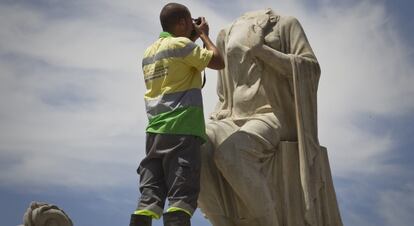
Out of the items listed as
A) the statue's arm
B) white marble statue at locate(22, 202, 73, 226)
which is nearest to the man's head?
the statue's arm

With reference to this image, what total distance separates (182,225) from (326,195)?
76.1 inches

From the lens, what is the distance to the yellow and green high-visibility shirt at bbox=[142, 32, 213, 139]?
5.35m

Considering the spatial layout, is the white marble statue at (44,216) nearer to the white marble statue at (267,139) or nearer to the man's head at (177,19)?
the white marble statue at (267,139)

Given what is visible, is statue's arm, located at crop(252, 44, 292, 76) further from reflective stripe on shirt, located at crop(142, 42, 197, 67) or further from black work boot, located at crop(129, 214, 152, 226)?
black work boot, located at crop(129, 214, 152, 226)

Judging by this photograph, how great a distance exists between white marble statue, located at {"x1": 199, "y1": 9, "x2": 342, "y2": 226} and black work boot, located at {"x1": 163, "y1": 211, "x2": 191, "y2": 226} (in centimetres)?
101

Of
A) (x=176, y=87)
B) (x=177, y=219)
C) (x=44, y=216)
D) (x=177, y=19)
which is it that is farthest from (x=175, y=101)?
(x=44, y=216)

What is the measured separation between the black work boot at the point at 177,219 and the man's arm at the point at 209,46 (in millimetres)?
1197

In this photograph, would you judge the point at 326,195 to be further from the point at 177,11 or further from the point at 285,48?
the point at 177,11

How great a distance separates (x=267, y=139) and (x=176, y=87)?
1.22m

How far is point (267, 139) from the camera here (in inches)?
248

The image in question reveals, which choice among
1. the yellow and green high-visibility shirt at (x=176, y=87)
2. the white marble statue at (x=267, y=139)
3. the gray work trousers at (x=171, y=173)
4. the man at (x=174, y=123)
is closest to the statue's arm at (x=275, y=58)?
the white marble statue at (x=267, y=139)

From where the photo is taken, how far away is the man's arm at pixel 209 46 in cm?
548

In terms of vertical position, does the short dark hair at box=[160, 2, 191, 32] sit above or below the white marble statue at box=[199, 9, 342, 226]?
above

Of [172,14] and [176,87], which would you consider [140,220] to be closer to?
[176,87]
